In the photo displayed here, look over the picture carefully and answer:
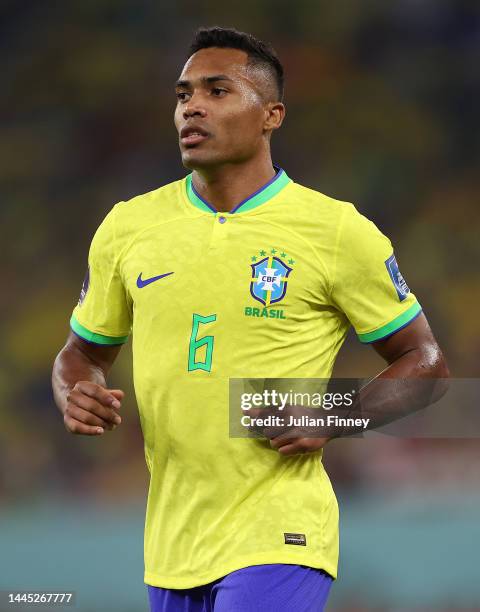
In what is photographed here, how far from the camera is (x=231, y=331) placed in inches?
125

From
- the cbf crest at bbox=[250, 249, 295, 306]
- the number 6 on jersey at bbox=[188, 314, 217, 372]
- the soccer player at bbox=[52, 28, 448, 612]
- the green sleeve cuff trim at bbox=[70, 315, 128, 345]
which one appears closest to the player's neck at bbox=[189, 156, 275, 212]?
the soccer player at bbox=[52, 28, 448, 612]

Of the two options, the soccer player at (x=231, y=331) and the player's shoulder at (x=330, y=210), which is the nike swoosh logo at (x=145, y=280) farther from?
the player's shoulder at (x=330, y=210)

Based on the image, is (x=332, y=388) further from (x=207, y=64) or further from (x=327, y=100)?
(x=327, y=100)

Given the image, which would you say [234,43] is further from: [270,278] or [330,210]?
[270,278]

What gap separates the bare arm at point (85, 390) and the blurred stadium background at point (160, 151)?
16.1 feet

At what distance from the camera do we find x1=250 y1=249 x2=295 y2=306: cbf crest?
3.21 metres

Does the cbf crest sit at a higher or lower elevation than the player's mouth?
lower

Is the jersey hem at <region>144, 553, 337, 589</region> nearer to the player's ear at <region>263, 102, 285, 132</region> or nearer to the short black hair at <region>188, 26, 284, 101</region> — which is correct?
the player's ear at <region>263, 102, 285, 132</region>

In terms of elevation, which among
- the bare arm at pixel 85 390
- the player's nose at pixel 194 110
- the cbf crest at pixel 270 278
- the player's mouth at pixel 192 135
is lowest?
the bare arm at pixel 85 390

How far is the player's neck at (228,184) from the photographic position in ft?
11.1

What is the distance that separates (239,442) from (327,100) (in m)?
6.43

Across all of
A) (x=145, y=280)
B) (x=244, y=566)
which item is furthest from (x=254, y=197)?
(x=244, y=566)

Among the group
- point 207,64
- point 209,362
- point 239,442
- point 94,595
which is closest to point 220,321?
point 209,362

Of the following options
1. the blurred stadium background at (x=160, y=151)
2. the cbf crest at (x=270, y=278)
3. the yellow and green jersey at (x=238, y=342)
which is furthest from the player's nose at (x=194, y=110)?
the blurred stadium background at (x=160, y=151)
